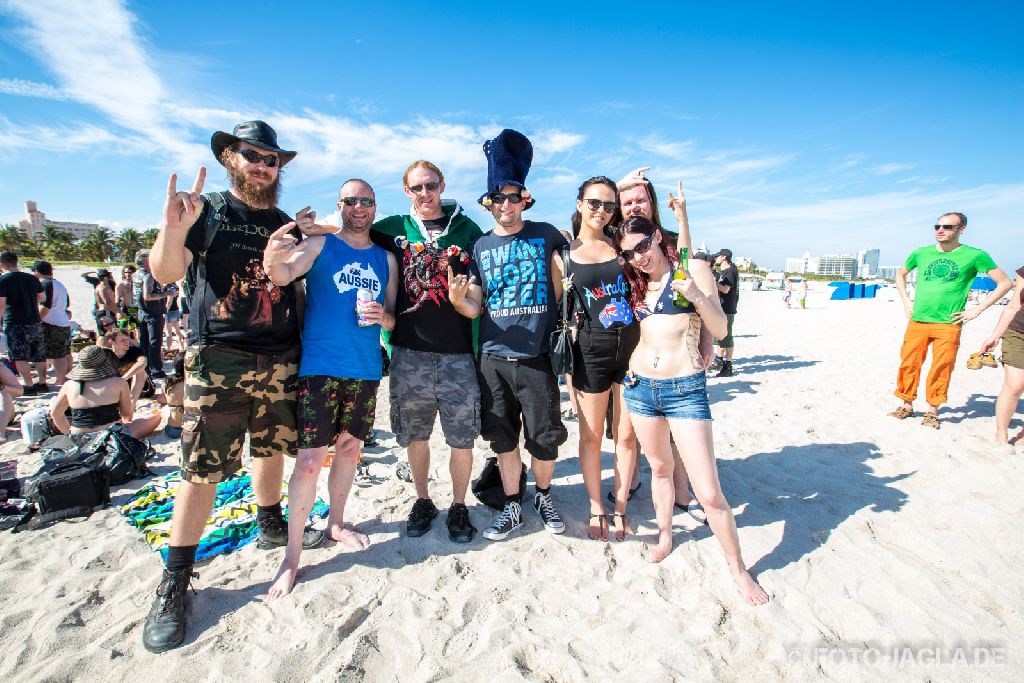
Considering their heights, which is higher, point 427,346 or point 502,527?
point 427,346

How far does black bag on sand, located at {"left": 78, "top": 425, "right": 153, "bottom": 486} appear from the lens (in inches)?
173

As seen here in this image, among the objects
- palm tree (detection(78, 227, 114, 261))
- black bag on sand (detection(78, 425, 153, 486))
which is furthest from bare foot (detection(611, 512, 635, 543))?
palm tree (detection(78, 227, 114, 261))

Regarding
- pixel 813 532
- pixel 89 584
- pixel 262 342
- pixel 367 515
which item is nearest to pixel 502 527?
pixel 367 515

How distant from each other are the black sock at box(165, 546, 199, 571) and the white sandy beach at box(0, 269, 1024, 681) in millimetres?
331

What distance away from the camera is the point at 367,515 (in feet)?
12.8

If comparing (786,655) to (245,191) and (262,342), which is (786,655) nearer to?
(262,342)

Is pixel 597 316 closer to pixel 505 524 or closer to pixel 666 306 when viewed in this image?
pixel 666 306

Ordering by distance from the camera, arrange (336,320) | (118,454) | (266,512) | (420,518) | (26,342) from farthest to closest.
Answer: (26,342)
(118,454)
(420,518)
(266,512)
(336,320)

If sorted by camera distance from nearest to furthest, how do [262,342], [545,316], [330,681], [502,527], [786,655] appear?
[330,681]
[786,655]
[262,342]
[545,316]
[502,527]

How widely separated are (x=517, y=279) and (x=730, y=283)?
700 cm

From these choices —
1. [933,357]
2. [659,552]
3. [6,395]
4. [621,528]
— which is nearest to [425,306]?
[621,528]

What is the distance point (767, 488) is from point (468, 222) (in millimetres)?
3674

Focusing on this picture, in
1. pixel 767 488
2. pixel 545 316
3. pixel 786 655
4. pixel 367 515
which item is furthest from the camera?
pixel 767 488

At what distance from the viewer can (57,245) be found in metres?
67.9
